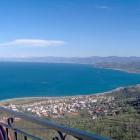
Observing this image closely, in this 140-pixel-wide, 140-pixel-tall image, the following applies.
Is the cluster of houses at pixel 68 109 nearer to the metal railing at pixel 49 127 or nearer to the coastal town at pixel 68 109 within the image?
the coastal town at pixel 68 109

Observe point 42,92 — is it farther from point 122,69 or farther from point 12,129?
point 122,69

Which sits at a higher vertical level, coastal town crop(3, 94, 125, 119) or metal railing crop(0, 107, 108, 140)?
metal railing crop(0, 107, 108, 140)

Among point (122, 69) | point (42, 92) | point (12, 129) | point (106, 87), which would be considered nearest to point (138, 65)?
point (122, 69)

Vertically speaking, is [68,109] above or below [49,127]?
below

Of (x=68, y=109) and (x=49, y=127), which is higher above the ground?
(x=49, y=127)

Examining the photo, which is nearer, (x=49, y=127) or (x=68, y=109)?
(x=49, y=127)

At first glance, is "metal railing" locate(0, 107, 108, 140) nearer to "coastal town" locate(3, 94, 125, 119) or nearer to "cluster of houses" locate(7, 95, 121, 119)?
"coastal town" locate(3, 94, 125, 119)

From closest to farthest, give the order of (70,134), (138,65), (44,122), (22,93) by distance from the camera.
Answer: (70,134) < (44,122) < (22,93) < (138,65)

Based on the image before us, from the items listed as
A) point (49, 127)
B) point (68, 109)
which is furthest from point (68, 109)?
point (49, 127)

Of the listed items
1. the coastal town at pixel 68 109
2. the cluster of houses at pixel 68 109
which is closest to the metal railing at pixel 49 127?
the coastal town at pixel 68 109

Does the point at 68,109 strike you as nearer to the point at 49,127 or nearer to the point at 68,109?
the point at 68,109

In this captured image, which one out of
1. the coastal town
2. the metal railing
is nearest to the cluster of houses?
the coastal town
